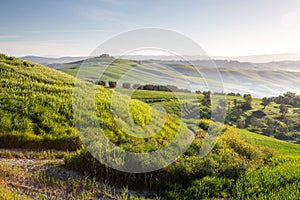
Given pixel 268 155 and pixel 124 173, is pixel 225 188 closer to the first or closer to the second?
pixel 124 173

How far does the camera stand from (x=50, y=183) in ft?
27.3

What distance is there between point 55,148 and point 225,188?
7.79m

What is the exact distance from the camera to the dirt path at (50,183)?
7.74 metres

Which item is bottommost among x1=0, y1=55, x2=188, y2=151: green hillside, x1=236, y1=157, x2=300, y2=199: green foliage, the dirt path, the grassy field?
the grassy field

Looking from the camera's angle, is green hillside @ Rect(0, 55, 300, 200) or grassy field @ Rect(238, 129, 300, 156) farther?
grassy field @ Rect(238, 129, 300, 156)

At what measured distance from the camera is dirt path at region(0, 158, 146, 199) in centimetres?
774

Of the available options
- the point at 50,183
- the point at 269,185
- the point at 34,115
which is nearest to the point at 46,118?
the point at 34,115

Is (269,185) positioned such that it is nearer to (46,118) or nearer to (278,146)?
(46,118)

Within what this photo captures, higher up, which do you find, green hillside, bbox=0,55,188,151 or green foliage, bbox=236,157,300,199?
green hillside, bbox=0,55,188,151

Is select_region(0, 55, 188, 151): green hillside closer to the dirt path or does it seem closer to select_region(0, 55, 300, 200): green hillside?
select_region(0, 55, 300, 200): green hillside

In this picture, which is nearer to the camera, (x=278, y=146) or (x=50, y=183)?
(x=50, y=183)

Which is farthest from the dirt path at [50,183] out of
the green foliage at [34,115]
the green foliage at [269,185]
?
the green foliage at [269,185]

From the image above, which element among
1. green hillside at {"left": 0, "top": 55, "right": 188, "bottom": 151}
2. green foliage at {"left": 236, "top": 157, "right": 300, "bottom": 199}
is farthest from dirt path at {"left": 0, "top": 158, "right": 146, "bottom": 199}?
green foliage at {"left": 236, "top": 157, "right": 300, "bottom": 199}

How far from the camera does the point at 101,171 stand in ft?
32.0
